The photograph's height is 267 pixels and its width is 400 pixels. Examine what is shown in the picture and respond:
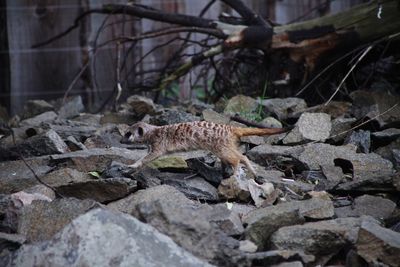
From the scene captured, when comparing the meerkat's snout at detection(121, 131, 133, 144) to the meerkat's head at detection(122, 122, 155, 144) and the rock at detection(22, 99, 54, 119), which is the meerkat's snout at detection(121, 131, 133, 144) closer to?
the meerkat's head at detection(122, 122, 155, 144)

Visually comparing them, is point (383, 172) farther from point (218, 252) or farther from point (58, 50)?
point (58, 50)

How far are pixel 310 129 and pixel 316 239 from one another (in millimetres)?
1806

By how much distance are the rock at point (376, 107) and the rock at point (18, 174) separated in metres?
2.27

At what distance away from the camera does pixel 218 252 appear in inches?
106

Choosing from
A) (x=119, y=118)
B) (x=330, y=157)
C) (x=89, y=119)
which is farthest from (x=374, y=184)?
(x=89, y=119)

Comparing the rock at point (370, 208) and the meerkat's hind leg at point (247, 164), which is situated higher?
the meerkat's hind leg at point (247, 164)

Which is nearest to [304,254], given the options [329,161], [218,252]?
[218,252]

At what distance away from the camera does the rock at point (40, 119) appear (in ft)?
17.9

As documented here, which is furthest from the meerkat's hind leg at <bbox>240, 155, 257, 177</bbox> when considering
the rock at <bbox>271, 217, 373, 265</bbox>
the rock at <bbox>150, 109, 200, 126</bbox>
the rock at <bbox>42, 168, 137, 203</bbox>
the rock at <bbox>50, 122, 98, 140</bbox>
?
the rock at <bbox>50, 122, 98, 140</bbox>

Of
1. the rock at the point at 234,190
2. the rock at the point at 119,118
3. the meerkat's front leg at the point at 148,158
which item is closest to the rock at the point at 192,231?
the rock at the point at 234,190

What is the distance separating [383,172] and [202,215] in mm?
1473

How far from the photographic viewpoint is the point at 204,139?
3914 mm

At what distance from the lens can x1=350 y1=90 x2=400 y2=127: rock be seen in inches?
190

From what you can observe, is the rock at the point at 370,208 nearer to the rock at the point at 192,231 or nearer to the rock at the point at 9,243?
the rock at the point at 192,231
